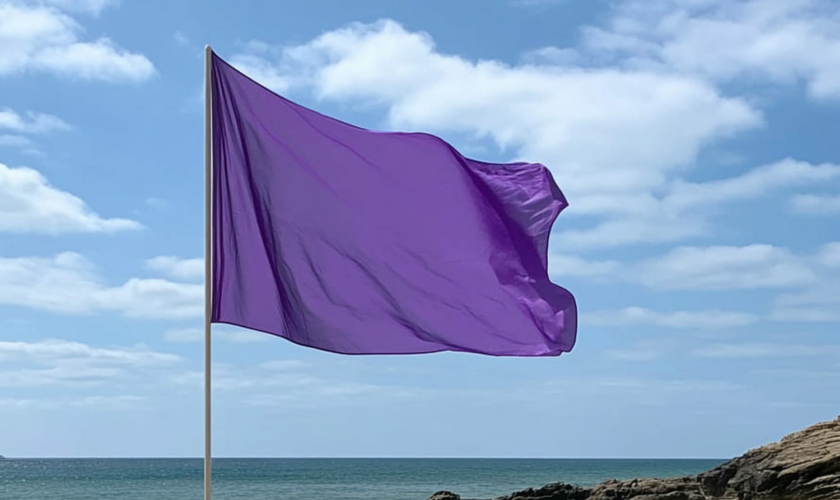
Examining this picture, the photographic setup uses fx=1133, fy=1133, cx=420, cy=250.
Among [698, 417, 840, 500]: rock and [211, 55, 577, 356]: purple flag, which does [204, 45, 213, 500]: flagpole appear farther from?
[698, 417, 840, 500]: rock

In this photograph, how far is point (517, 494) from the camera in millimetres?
46500

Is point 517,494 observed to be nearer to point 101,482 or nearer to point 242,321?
point 242,321

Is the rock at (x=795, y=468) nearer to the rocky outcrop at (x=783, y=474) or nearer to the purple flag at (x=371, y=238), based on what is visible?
the rocky outcrop at (x=783, y=474)

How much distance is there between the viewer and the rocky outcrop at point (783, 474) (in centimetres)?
2586

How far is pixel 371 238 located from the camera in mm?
9852

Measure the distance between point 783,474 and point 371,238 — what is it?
19781mm

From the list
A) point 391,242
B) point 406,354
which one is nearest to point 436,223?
point 391,242

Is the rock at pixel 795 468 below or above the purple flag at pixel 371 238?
below

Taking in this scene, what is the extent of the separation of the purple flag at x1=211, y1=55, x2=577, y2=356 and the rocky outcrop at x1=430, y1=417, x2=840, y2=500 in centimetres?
1778

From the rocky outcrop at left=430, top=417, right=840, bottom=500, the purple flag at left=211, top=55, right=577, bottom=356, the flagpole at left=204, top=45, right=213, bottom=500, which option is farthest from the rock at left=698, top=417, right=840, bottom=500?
the flagpole at left=204, top=45, right=213, bottom=500

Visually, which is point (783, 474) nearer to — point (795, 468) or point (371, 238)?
point (795, 468)

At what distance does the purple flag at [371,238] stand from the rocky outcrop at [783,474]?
A: 17785 millimetres

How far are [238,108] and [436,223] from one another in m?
2.10

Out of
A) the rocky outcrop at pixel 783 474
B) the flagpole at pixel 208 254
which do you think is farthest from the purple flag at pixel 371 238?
the rocky outcrop at pixel 783 474
